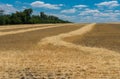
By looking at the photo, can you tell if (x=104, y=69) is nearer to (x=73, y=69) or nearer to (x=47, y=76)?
(x=73, y=69)

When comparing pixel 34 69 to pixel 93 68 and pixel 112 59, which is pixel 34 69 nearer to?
pixel 93 68

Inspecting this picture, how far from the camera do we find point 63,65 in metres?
13.9

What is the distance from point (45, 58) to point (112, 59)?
311 centimetres

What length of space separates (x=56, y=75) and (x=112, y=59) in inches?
185

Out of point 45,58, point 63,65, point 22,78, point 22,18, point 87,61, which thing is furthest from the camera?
point 22,18

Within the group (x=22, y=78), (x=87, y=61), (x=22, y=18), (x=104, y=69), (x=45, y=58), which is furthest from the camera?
(x=22, y=18)

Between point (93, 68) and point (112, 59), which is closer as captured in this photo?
point (93, 68)

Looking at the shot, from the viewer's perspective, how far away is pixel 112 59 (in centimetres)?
1566

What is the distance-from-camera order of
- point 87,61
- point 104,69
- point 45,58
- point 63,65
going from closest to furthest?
point 104,69 < point 63,65 < point 87,61 < point 45,58

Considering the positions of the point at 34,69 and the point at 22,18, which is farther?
the point at 22,18

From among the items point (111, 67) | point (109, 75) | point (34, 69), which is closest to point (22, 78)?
point (34, 69)

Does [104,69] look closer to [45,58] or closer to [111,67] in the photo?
[111,67]

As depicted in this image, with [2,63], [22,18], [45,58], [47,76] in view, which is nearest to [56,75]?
[47,76]

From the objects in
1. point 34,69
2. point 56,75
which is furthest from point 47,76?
point 34,69
